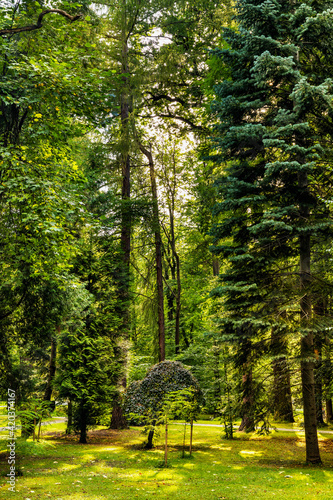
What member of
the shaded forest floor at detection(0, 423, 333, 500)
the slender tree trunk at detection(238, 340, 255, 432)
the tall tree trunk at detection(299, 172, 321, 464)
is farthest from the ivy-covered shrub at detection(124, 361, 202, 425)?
the tall tree trunk at detection(299, 172, 321, 464)

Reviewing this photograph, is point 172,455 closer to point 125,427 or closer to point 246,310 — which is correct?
point 246,310

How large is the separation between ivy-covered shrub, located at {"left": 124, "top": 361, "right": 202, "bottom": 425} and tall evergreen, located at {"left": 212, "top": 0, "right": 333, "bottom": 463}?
166 centimetres

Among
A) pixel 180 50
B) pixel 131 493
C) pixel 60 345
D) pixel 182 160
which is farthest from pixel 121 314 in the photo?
pixel 182 160

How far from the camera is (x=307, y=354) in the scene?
7949 millimetres

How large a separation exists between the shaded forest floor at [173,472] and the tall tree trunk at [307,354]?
0.49m

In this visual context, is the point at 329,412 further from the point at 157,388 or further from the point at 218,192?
the point at 218,192

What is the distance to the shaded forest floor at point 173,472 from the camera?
19.2ft

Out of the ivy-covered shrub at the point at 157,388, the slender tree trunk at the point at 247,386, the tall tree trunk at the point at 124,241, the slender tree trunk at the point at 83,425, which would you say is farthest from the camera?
the tall tree trunk at the point at 124,241

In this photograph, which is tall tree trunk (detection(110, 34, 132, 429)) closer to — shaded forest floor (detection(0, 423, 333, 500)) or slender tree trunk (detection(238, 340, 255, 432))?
shaded forest floor (detection(0, 423, 333, 500))

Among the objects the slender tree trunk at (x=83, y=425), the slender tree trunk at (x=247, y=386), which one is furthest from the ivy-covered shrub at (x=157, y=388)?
the slender tree trunk at (x=83, y=425)

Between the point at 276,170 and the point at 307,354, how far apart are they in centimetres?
403

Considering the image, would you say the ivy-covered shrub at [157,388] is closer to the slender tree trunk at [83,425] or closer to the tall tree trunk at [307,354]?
the slender tree trunk at [83,425]

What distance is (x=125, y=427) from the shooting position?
1536 centimetres

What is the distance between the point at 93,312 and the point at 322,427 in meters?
10.7
